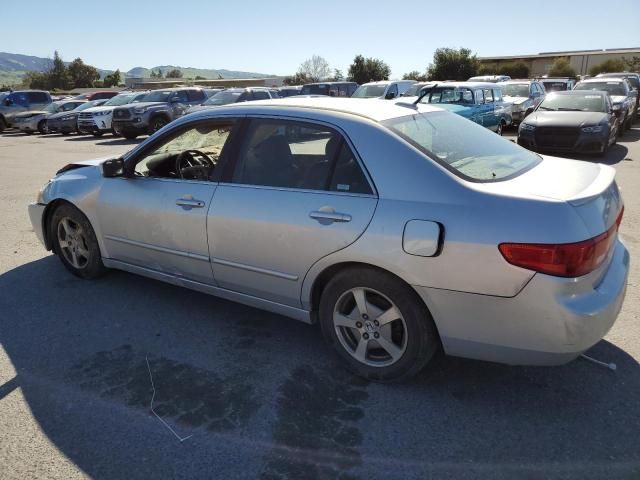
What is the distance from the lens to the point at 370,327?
296 cm

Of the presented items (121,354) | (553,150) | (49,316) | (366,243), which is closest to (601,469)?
(366,243)

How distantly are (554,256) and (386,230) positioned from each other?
2.73 feet

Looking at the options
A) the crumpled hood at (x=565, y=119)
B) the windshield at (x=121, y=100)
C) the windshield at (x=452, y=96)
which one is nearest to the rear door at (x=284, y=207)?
the crumpled hood at (x=565, y=119)

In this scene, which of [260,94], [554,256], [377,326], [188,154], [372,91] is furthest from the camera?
[372,91]

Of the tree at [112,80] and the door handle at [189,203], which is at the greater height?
the tree at [112,80]

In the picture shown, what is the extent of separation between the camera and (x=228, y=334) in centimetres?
365

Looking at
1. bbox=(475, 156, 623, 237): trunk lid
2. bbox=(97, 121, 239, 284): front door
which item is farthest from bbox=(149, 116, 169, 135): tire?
bbox=(475, 156, 623, 237): trunk lid

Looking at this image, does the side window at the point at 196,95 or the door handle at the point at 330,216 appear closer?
the door handle at the point at 330,216

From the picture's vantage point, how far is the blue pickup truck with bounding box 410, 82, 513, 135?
12516 mm

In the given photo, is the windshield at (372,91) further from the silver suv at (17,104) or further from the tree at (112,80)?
the tree at (112,80)

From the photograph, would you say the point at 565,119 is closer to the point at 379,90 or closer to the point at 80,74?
the point at 379,90

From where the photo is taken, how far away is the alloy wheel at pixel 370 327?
2891mm

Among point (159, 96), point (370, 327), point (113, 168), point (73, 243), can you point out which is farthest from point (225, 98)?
point (370, 327)

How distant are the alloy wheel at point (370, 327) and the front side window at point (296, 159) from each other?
25.3 inches
